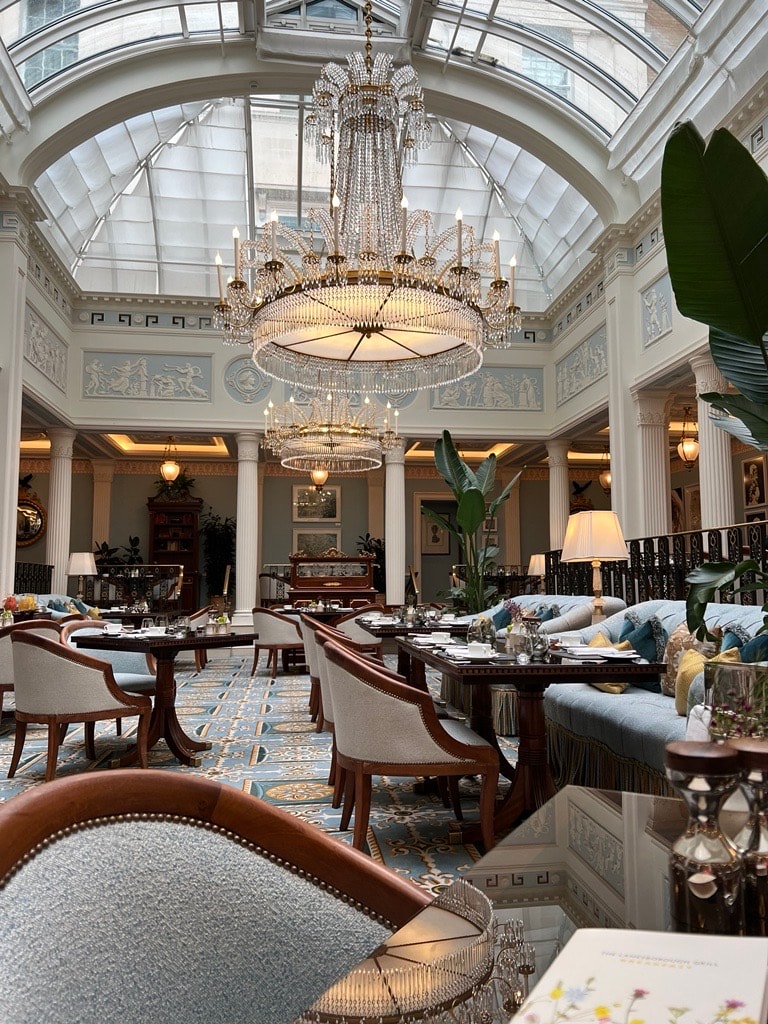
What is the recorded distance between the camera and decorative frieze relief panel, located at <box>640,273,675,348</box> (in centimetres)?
1038

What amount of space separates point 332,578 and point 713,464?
7074mm

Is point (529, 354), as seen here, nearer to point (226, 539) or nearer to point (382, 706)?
point (226, 539)

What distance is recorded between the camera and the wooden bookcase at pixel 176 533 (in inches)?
723

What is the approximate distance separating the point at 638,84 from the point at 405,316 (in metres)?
6.30

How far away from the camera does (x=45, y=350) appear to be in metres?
12.2

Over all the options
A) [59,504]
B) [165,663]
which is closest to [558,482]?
[59,504]

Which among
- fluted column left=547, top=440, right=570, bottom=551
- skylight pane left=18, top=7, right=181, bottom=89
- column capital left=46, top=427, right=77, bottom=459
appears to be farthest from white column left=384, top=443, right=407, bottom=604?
skylight pane left=18, top=7, right=181, bottom=89

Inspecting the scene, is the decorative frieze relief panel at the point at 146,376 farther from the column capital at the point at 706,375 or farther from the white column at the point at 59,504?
the column capital at the point at 706,375

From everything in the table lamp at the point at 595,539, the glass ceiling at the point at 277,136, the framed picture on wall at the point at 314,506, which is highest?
the glass ceiling at the point at 277,136

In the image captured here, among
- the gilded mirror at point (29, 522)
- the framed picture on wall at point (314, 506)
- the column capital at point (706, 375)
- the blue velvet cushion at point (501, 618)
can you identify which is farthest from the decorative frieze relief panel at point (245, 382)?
the blue velvet cushion at point (501, 618)

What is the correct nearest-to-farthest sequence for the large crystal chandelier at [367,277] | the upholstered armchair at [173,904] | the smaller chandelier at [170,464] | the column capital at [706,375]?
the upholstered armchair at [173,904] → the large crystal chandelier at [367,277] → the column capital at [706,375] → the smaller chandelier at [170,464]

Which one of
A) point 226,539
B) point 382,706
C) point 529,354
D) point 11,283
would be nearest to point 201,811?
point 382,706

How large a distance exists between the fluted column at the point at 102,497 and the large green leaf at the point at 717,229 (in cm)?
1752

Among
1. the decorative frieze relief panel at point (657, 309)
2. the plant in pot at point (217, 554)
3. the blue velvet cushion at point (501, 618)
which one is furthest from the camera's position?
the plant in pot at point (217, 554)
